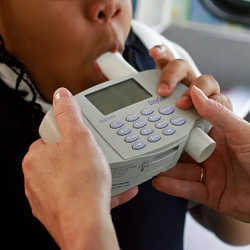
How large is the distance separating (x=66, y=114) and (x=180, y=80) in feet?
0.68

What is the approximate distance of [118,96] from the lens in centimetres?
52

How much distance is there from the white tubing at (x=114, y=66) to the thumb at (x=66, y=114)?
0.14m

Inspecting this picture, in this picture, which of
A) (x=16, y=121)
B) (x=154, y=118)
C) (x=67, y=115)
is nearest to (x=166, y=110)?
(x=154, y=118)

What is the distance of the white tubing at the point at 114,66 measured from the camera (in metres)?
0.59

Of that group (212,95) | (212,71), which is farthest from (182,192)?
(212,71)

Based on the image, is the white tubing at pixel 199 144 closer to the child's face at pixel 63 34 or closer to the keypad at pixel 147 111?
the keypad at pixel 147 111

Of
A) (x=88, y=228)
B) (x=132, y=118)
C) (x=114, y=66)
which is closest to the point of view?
(x=88, y=228)

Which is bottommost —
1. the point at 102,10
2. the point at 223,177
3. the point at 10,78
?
the point at 223,177

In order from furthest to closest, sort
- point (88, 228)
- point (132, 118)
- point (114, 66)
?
point (114, 66) → point (132, 118) → point (88, 228)

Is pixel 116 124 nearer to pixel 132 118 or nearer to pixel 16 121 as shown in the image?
pixel 132 118

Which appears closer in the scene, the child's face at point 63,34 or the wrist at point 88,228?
the wrist at point 88,228

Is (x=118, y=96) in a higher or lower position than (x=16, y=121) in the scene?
higher

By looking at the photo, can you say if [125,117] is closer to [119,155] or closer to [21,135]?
[119,155]

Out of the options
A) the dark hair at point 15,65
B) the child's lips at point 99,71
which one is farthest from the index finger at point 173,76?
the dark hair at point 15,65
